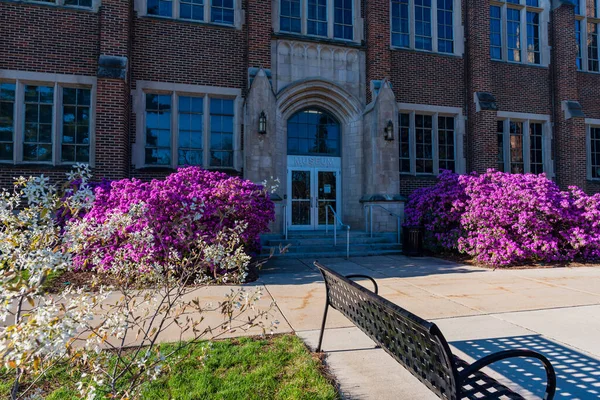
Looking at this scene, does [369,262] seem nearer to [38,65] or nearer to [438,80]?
[438,80]

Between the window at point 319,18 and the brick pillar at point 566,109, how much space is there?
8.81m

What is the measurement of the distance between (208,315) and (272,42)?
9.44m

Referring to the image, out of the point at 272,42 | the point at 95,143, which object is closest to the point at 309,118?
the point at 272,42

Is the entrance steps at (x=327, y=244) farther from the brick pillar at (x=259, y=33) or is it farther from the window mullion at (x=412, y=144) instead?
the brick pillar at (x=259, y=33)

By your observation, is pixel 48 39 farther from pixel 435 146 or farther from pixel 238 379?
pixel 435 146

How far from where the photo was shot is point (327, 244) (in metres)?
10.3

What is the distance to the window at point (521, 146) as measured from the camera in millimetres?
14195

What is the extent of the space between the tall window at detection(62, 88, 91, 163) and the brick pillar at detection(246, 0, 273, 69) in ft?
15.9

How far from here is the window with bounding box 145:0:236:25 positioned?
35.9 ft

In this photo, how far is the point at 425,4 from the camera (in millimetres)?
13484

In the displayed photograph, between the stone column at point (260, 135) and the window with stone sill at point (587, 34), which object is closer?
the stone column at point (260, 135)

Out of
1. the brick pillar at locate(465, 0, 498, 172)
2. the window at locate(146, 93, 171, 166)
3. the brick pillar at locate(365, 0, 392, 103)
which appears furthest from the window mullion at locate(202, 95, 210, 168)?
the brick pillar at locate(465, 0, 498, 172)

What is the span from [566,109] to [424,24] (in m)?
6.68

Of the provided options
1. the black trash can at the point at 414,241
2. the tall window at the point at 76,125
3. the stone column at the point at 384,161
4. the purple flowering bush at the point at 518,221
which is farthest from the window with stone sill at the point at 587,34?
the tall window at the point at 76,125
